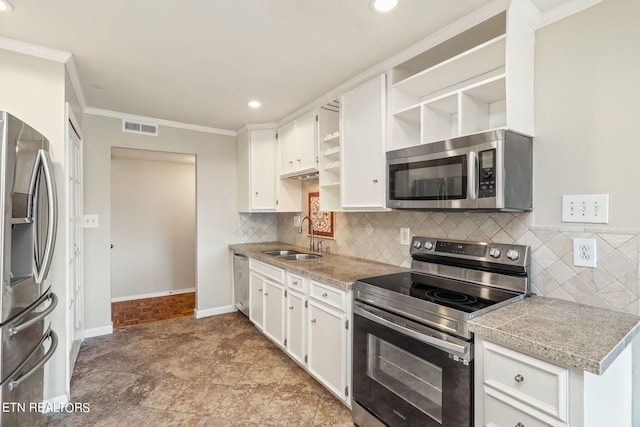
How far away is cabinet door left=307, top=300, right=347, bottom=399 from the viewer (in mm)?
1972

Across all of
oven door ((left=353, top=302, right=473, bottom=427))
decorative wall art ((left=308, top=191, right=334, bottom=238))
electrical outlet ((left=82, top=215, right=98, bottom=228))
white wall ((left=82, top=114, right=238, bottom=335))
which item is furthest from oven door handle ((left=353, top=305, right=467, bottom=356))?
electrical outlet ((left=82, top=215, right=98, bottom=228))

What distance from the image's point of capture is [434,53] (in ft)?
6.49

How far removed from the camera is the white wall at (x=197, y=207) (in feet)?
10.5

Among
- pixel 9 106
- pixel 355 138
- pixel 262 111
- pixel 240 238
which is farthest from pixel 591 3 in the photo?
pixel 240 238

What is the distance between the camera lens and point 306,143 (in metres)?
3.04

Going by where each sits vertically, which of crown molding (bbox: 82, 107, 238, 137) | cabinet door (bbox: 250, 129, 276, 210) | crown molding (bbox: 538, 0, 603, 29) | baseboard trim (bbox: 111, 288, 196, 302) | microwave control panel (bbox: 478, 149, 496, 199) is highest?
crown molding (bbox: 82, 107, 238, 137)

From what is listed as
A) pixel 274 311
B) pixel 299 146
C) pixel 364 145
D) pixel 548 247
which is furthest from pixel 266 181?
pixel 548 247

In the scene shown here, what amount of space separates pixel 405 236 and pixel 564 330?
49.1 inches

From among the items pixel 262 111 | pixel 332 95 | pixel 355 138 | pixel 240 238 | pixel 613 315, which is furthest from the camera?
pixel 240 238

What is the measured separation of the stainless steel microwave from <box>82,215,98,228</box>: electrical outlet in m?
3.09

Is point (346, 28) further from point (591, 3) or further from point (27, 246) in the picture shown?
point (27, 246)

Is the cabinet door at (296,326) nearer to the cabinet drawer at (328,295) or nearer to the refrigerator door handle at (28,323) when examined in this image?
the cabinet drawer at (328,295)

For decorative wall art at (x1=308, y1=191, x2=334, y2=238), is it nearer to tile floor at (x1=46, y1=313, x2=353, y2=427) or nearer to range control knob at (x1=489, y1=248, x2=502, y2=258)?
tile floor at (x1=46, y1=313, x2=353, y2=427)

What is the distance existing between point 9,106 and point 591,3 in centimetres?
320
